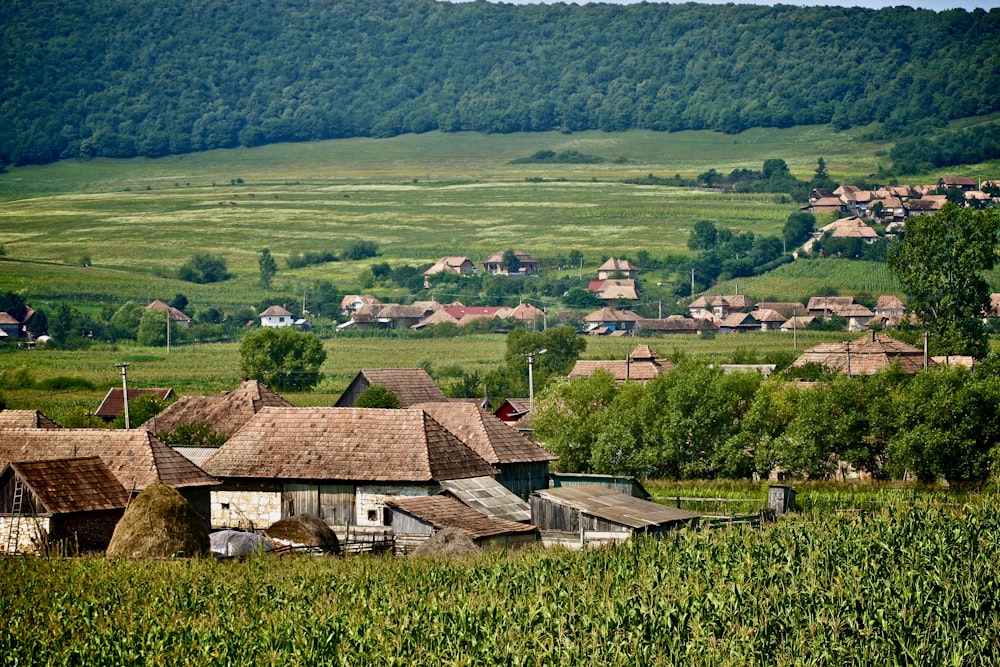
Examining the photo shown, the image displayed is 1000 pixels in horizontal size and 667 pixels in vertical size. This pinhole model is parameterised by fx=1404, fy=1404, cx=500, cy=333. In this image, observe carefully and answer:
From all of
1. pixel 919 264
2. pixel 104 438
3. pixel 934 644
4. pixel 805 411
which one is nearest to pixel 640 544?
pixel 934 644

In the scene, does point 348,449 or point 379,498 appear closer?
point 379,498

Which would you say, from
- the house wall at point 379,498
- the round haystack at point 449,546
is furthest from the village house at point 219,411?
the round haystack at point 449,546

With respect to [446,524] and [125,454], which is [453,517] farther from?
[125,454]

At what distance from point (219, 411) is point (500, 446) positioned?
1651cm

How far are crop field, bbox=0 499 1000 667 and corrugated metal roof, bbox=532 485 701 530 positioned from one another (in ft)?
18.1

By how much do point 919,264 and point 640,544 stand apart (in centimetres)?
6636

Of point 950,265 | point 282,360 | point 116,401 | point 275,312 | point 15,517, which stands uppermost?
point 15,517

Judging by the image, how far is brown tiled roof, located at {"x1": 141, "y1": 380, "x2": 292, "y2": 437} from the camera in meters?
55.3

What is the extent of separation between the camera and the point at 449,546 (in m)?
32.2

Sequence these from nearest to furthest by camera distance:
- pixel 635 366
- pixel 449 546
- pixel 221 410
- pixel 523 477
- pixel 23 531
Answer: pixel 449 546 → pixel 23 531 → pixel 523 477 → pixel 221 410 → pixel 635 366

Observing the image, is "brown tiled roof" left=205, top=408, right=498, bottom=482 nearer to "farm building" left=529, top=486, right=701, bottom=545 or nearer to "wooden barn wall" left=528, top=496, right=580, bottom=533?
"wooden barn wall" left=528, top=496, right=580, bottom=533

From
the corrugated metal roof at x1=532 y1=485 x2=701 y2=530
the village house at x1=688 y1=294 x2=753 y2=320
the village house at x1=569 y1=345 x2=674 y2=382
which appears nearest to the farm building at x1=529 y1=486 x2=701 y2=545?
the corrugated metal roof at x1=532 y1=485 x2=701 y2=530

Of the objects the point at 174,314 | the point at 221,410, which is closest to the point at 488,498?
the point at 221,410

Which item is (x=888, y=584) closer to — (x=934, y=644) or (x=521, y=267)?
(x=934, y=644)
